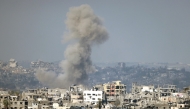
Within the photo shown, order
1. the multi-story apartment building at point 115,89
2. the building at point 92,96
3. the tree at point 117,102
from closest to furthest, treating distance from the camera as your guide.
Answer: the tree at point 117,102 → the building at point 92,96 → the multi-story apartment building at point 115,89

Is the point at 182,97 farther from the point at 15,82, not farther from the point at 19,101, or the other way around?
the point at 15,82

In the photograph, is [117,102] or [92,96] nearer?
[117,102]

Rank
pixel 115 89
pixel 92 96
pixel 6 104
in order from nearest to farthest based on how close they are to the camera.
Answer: pixel 6 104, pixel 92 96, pixel 115 89

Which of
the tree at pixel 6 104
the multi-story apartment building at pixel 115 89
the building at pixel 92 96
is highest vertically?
the multi-story apartment building at pixel 115 89

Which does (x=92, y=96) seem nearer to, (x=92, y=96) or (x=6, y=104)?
(x=92, y=96)

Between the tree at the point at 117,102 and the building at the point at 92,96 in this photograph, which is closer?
the tree at the point at 117,102

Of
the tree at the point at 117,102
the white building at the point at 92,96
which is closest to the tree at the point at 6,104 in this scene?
the tree at the point at 117,102

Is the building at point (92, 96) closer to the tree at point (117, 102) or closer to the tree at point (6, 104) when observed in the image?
the tree at point (117, 102)

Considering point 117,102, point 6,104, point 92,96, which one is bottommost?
point 6,104

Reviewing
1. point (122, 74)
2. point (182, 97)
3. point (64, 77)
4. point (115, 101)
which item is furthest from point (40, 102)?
point (122, 74)

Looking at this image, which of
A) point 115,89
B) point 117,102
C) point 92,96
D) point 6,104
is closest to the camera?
point 6,104

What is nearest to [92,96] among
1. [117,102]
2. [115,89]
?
[117,102]

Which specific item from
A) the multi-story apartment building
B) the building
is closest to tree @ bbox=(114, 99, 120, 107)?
the building

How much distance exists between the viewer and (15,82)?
132 meters
